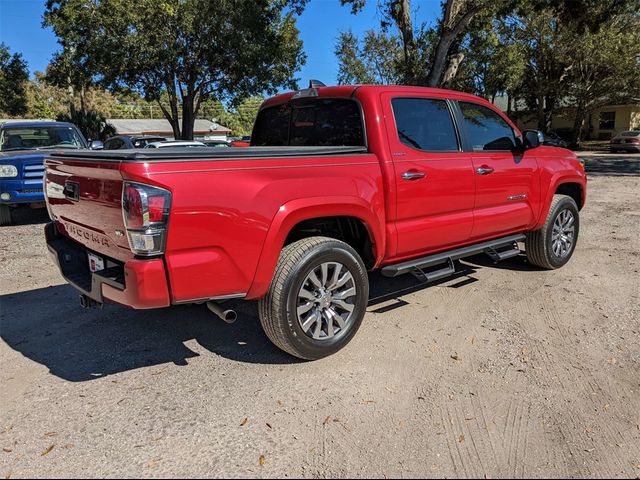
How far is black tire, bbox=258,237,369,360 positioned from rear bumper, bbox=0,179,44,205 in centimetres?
699

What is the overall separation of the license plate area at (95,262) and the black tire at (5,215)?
688 cm

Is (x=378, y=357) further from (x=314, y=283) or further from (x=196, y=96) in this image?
(x=196, y=96)

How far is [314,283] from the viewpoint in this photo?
142 inches

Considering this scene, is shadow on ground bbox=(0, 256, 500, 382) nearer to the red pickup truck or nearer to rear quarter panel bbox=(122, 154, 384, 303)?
the red pickup truck

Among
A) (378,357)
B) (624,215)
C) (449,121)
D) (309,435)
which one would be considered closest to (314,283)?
(378,357)

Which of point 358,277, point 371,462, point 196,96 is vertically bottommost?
point 371,462

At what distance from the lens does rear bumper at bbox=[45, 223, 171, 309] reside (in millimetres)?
2906

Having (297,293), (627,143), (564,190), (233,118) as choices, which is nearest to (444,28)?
(564,190)

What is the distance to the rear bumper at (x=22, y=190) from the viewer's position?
27.8 feet

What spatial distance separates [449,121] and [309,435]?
10.5ft

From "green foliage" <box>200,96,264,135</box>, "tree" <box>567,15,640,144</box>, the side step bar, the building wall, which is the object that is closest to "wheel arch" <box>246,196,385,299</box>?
the side step bar

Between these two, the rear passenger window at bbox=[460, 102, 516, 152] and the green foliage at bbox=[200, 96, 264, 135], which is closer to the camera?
the rear passenger window at bbox=[460, 102, 516, 152]

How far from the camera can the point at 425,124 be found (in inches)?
176

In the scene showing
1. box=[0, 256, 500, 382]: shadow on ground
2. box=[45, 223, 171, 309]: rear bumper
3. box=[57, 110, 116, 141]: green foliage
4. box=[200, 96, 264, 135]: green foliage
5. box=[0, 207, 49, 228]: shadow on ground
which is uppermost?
box=[200, 96, 264, 135]: green foliage
